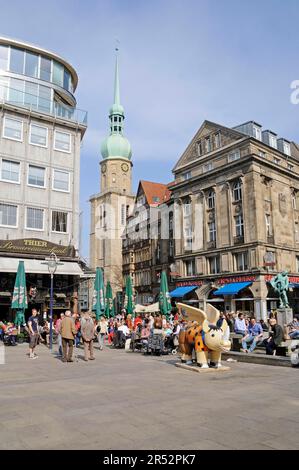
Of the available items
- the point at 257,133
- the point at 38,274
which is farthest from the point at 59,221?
the point at 257,133

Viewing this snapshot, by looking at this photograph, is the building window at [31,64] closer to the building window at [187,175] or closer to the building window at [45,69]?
the building window at [45,69]

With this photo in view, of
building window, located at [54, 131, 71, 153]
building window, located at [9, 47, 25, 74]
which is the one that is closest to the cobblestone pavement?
building window, located at [54, 131, 71, 153]

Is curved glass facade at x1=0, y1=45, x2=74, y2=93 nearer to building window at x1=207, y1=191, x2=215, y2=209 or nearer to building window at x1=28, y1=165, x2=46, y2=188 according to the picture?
building window at x1=28, y1=165, x2=46, y2=188

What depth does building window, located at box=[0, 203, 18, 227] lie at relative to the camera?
28484mm

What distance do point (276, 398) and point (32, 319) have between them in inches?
411

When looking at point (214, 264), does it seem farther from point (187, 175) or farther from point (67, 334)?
point (67, 334)

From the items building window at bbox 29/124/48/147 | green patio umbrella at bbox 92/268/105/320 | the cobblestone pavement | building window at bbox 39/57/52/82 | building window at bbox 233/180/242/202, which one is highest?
building window at bbox 39/57/52/82

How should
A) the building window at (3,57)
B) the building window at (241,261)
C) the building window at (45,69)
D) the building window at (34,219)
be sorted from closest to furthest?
1. the building window at (34,219)
2. the building window at (3,57)
3. the building window at (45,69)
4. the building window at (241,261)

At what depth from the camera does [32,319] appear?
51.0ft

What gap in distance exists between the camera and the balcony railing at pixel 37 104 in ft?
99.2

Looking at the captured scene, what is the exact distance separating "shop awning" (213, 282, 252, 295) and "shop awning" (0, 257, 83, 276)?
46.6 feet

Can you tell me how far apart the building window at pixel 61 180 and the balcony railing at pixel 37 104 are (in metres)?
4.46

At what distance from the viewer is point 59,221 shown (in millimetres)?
30812

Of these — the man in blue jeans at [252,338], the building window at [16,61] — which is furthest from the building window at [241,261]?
the building window at [16,61]
